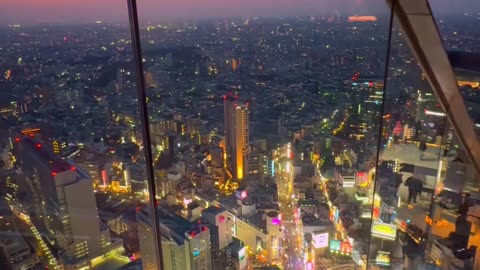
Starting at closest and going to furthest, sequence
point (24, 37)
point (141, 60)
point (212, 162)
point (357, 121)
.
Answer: point (141, 60), point (24, 37), point (357, 121), point (212, 162)

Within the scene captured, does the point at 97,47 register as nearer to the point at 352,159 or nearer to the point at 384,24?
the point at 384,24

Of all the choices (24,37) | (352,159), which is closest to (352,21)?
(352,159)

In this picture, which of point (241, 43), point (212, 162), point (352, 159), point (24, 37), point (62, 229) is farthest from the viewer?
point (212, 162)

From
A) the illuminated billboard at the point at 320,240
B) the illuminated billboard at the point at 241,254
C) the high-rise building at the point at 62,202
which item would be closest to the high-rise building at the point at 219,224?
the illuminated billboard at the point at 241,254

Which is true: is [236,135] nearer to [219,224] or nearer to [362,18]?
[219,224]

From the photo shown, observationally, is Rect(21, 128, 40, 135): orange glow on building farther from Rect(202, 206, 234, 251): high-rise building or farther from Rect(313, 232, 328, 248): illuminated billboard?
Rect(313, 232, 328, 248): illuminated billboard

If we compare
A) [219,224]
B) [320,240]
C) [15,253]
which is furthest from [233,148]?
[15,253]

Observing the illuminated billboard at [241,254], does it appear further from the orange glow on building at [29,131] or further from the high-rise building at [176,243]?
the orange glow on building at [29,131]
